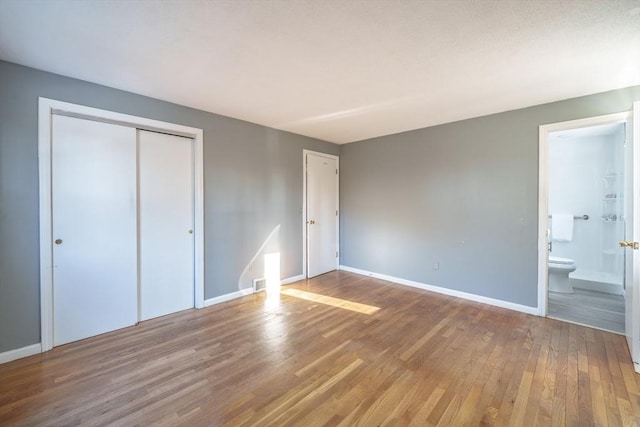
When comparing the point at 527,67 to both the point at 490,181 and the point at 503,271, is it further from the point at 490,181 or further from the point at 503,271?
the point at 503,271

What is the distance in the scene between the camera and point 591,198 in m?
4.38

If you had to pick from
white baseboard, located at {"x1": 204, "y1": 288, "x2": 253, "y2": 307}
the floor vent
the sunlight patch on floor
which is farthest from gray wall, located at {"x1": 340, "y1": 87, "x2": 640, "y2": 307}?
white baseboard, located at {"x1": 204, "y1": 288, "x2": 253, "y2": 307}

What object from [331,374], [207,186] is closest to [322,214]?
[207,186]

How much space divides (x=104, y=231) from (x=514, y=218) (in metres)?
4.61

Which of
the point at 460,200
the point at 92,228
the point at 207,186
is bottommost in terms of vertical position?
the point at 92,228

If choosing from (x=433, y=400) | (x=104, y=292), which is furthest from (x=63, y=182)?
(x=433, y=400)

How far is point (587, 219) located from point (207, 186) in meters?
5.93

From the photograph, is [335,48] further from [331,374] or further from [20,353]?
[20,353]

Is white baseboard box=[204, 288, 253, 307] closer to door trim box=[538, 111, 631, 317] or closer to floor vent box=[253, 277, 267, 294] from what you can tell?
floor vent box=[253, 277, 267, 294]

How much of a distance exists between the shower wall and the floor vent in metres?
4.94

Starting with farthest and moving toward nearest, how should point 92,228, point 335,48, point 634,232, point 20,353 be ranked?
point 92,228 < point 20,353 < point 634,232 < point 335,48

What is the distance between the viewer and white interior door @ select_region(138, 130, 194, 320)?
2.99m

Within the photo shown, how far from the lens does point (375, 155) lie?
4719mm

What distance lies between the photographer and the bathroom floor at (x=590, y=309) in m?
2.94
